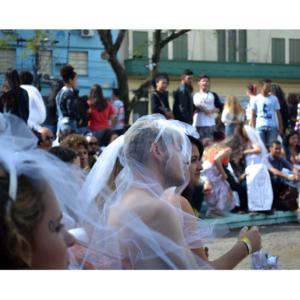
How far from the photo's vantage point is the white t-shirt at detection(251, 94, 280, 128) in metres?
8.80

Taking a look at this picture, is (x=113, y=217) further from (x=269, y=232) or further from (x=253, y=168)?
(x=253, y=168)

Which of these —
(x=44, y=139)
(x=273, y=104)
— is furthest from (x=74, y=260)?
(x=273, y=104)

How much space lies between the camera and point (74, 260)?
186 centimetres

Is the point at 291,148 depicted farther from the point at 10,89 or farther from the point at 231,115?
the point at 10,89

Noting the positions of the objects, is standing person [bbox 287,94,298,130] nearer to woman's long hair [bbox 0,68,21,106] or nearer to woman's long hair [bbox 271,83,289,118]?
woman's long hair [bbox 271,83,289,118]

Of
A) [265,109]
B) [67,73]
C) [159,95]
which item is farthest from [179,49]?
[67,73]

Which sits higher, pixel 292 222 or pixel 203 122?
pixel 203 122

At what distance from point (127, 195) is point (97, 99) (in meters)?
5.69

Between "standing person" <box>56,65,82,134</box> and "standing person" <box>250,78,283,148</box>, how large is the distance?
376 cm

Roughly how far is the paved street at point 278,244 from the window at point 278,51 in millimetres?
25087

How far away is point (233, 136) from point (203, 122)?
103 cm

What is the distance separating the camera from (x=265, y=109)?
8.84 meters

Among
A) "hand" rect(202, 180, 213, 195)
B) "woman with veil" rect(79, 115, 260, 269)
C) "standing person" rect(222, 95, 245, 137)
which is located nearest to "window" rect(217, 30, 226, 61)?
"standing person" rect(222, 95, 245, 137)

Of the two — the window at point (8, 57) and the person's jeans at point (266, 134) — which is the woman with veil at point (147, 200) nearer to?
the person's jeans at point (266, 134)
